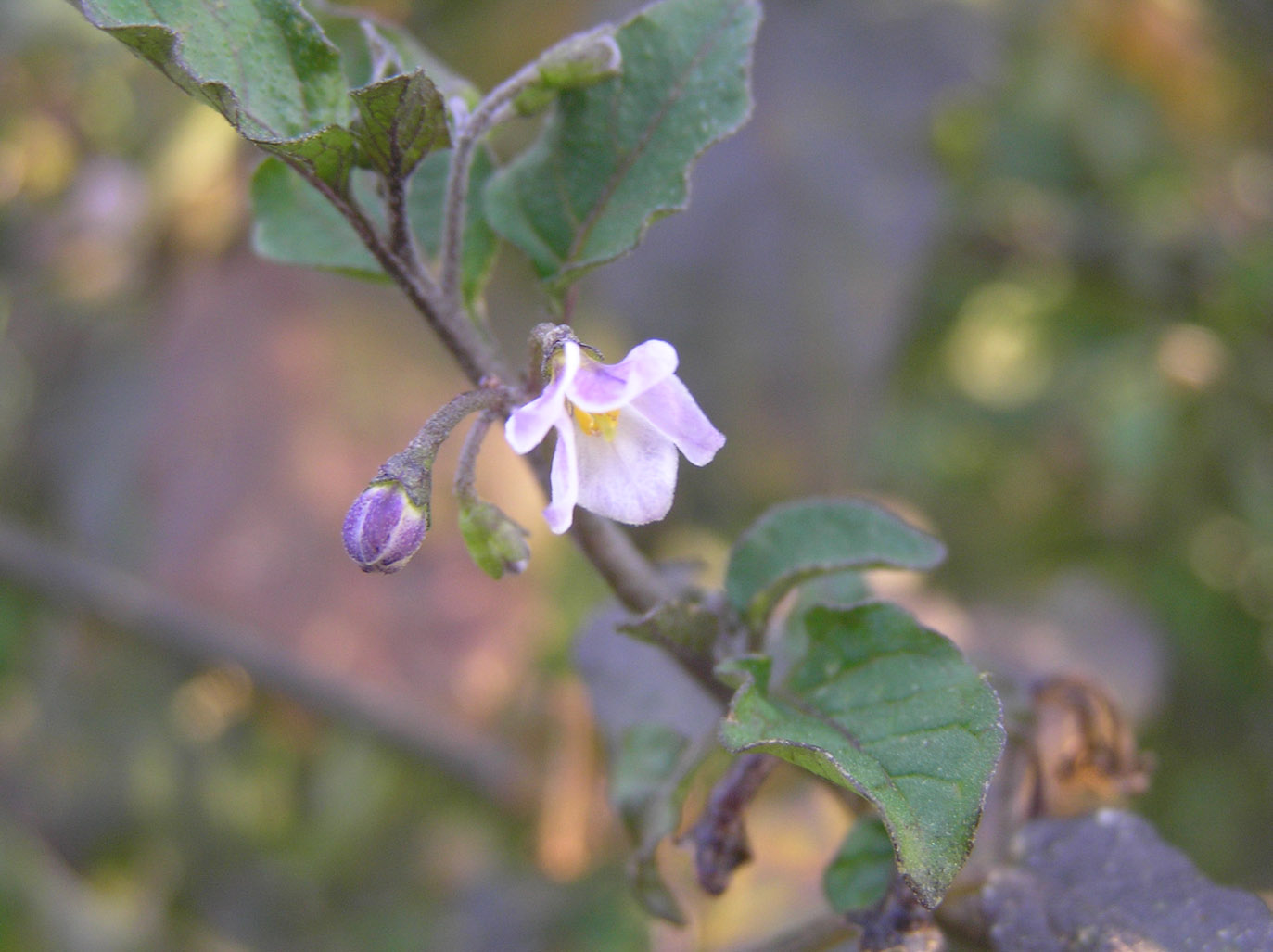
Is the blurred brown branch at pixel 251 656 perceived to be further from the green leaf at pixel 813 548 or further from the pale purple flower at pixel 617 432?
the pale purple flower at pixel 617 432

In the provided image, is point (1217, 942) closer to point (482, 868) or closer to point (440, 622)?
point (482, 868)

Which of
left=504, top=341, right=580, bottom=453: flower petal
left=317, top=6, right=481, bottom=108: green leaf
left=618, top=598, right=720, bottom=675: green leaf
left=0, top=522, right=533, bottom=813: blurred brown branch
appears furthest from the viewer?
left=0, top=522, right=533, bottom=813: blurred brown branch

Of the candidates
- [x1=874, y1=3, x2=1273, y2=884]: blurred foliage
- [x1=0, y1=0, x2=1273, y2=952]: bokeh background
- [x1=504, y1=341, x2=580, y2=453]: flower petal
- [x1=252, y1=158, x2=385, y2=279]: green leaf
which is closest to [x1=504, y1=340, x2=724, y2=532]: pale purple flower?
[x1=504, y1=341, x2=580, y2=453]: flower petal

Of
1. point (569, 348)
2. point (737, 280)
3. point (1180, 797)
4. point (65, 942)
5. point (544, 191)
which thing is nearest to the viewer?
point (569, 348)

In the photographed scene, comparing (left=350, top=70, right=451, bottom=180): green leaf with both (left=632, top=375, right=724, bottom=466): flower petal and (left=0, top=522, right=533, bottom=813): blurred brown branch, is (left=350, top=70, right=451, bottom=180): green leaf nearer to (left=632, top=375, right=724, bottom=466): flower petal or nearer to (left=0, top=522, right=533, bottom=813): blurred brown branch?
(left=632, top=375, right=724, bottom=466): flower petal

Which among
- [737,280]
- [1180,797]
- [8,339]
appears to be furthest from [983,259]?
[8,339]

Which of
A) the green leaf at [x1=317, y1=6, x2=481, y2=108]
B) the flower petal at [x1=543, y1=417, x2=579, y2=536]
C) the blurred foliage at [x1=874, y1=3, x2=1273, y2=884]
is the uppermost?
the green leaf at [x1=317, y1=6, x2=481, y2=108]
